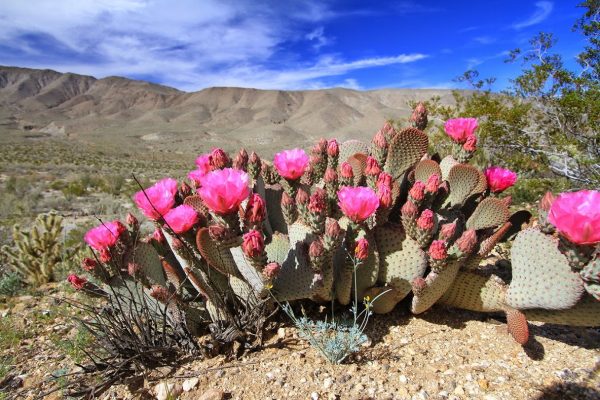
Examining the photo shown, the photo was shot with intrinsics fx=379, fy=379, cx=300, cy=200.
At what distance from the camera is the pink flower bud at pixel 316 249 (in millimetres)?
1929

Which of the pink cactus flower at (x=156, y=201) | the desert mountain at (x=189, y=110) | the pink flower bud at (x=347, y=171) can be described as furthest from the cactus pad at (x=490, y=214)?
the desert mountain at (x=189, y=110)

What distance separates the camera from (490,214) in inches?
93.3

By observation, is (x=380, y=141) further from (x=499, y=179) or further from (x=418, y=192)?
(x=499, y=179)

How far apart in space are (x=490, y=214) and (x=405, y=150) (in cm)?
68

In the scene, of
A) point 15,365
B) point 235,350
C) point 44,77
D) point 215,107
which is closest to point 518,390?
point 235,350

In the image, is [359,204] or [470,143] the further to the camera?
[470,143]

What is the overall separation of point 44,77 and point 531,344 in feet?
805

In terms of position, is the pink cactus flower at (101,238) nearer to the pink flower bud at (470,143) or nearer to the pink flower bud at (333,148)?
the pink flower bud at (333,148)

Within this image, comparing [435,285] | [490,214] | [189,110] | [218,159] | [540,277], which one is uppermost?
[189,110]

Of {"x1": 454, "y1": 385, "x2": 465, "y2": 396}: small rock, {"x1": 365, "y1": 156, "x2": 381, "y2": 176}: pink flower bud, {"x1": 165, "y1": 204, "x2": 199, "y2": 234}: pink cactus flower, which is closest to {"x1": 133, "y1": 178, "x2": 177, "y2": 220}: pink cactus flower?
Result: {"x1": 165, "y1": 204, "x2": 199, "y2": 234}: pink cactus flower

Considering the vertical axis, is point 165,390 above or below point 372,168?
below

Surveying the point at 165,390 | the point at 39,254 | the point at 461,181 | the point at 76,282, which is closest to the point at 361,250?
the point at 461,181

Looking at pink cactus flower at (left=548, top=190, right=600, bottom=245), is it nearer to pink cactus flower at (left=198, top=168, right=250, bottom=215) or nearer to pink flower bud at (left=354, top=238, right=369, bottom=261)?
pink flower bud at (left=354, top=238, right=369, bottom=261)

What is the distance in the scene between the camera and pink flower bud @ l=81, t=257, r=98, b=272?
81.0 inches
